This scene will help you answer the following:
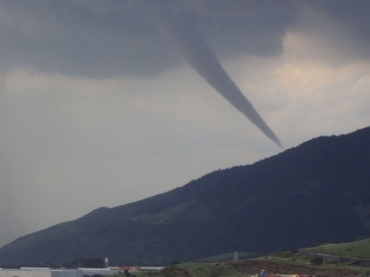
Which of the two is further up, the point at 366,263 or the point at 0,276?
the point at 0,276

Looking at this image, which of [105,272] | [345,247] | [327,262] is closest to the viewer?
[327,262]

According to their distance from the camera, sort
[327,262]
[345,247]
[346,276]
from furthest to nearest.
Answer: [345,247]
[327,262]
[346,276]

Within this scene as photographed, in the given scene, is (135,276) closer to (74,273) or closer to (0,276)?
(74,273)

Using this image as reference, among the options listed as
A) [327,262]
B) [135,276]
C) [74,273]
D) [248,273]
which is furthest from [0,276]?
[327,262]

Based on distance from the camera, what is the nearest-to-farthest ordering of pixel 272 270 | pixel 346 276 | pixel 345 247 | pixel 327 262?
pixel 346 276, pixel 272 270, pixel 327 262, pixel 345 247

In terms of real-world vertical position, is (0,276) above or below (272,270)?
above

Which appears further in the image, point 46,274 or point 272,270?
point 46,274

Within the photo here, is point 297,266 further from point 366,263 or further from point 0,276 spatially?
point 0,276

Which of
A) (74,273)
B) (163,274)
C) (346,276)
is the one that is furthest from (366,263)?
(74,273)

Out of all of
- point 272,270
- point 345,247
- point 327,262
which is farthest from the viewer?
point 345,247
